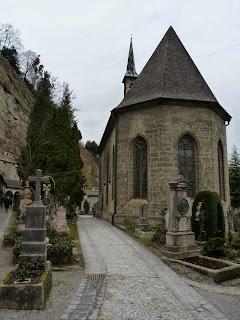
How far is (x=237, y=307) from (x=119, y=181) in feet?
37.1

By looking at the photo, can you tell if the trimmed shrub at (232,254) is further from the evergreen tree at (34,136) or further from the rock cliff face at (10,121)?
the rock cliff face at (10,121)

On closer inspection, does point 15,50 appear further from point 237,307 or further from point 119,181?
point 237,307

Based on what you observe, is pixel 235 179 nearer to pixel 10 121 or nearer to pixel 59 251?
pixel 59 251

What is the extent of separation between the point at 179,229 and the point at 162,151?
251 inches

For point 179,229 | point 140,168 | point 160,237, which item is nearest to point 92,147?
point 140,168

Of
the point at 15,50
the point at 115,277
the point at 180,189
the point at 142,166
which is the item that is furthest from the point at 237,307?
the point at 15,50

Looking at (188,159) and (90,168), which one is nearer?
(188,159)

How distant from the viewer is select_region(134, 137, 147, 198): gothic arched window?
1534cm

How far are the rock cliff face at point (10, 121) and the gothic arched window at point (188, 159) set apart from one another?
87.4 feet

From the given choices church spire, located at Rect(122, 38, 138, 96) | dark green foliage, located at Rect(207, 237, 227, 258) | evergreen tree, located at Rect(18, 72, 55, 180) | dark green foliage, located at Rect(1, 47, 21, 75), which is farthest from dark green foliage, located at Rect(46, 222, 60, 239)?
dark green foliage, located at Rect(1, 47, 21, 75)

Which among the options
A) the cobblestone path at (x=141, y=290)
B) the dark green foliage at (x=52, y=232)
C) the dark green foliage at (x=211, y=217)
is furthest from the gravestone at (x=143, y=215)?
the dark green foliage at (x=52, y=232)

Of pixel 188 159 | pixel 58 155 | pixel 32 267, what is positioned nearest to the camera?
pixel 32 267

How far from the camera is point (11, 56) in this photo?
49.0 m

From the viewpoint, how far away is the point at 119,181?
15.9 metres
